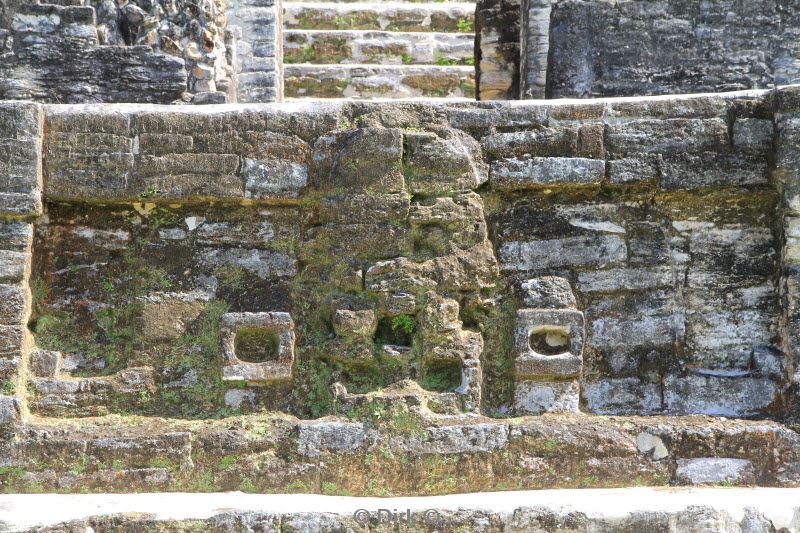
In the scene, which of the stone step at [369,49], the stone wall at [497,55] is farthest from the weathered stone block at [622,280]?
the stone step at [369,49]

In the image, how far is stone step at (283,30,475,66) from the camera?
888cm

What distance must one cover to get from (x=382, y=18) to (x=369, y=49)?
23.5 inches

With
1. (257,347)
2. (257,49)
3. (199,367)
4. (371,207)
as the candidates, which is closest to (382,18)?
(257,49)

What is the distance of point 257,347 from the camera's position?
479cm

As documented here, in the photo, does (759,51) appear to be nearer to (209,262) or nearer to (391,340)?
(391,340)

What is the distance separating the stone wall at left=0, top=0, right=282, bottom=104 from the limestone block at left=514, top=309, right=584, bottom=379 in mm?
2440

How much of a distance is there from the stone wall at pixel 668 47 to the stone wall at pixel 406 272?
4.68 feet

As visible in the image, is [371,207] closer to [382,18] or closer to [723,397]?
[723,397]

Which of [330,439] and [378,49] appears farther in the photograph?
[378,49]

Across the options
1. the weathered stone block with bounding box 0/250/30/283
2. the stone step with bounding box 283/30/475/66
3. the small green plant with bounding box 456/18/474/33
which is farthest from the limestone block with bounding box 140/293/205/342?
the small green plant with bounding box 456/18/474/33

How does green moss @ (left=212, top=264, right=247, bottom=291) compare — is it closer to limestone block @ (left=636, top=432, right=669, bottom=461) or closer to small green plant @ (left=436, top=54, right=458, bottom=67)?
limestone block @ (left=636, top=432, right=669, bottom=461)

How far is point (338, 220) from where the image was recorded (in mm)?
4766

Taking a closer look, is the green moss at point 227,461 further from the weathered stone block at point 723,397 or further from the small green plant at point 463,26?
the small green plant at point 463,26

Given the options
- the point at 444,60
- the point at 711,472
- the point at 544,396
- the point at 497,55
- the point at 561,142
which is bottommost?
the point at 711,472
